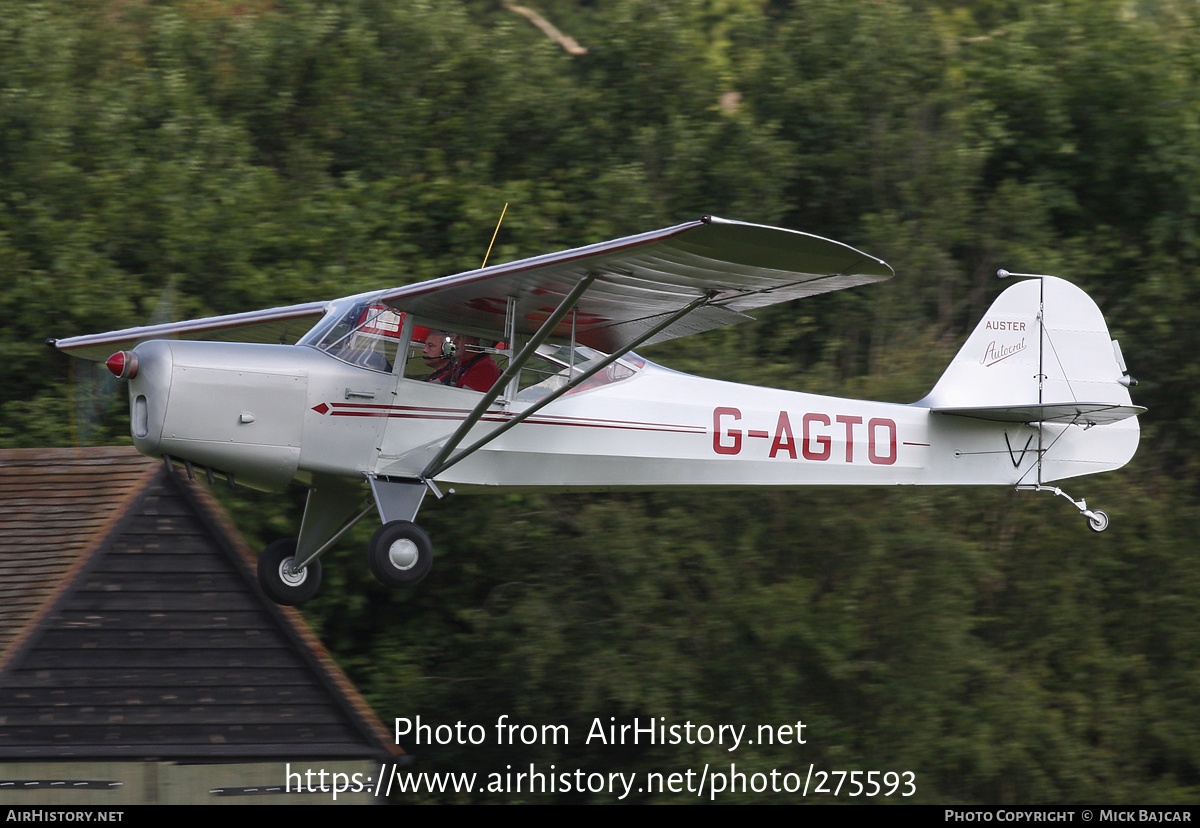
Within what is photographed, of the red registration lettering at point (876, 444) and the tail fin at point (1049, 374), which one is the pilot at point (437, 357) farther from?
the tail fin at point (1049, 374)

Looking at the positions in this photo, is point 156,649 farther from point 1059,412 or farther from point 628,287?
point 1059,412

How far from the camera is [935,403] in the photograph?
437 inches

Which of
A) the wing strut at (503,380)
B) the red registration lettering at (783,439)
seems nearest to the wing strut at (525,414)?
the wing strut at (503,380)

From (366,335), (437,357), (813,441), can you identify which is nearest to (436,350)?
(437,357)

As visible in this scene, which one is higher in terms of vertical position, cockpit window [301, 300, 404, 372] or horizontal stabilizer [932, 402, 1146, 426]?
cockpit window [301, 300, 404, 372]

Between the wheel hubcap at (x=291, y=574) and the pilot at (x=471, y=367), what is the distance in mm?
1758

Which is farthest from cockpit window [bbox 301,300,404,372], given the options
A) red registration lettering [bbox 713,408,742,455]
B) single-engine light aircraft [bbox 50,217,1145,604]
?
red registration lettering [bbox 713,408,742,455]

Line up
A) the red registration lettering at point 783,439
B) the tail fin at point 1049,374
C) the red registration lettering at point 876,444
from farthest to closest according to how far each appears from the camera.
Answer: the tail fin at point 1049,374
the red registration lettering at point 876,444
the red registration lettering at point 783,439

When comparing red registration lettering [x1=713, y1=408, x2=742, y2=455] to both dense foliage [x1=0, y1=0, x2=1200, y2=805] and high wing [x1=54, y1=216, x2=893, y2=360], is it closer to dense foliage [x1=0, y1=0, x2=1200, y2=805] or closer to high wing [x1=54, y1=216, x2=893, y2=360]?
high wing [x1=54, y1=216, x2=893, y2=360]

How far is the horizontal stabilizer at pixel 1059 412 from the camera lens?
10.6 meters

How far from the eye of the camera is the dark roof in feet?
31.7

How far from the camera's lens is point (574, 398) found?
9898mm

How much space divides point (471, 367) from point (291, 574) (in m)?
1.97

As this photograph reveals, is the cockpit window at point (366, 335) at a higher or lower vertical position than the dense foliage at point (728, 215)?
higher
